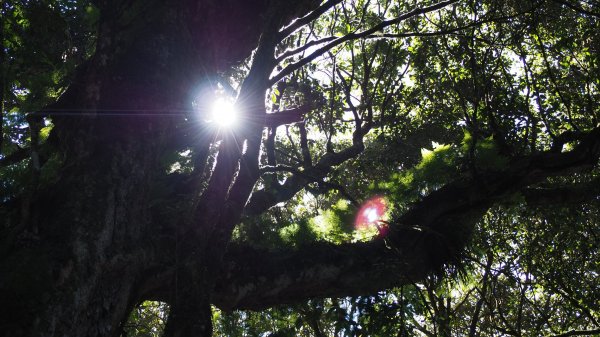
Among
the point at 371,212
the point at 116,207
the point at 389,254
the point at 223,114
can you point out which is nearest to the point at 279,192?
the point at 371,212

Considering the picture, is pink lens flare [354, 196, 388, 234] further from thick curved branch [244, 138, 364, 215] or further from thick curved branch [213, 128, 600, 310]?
thick curved branch [244, 138, 364, 215]

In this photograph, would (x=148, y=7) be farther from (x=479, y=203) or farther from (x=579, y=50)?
(x=579, y=50)

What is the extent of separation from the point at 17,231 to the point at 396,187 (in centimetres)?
389

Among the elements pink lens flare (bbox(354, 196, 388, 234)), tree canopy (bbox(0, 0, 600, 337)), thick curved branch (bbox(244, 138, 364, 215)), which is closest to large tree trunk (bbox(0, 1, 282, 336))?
tree canopy (bbox(0, 0, 600, 337))

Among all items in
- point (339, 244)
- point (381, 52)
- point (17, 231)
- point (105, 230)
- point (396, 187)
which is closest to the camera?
point (17, 231)

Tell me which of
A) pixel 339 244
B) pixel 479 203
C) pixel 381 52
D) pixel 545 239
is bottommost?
pixel 339 244

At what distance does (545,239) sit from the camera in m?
8.65

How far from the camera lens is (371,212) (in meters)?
5.14

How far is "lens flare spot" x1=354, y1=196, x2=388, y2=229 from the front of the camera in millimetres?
4922

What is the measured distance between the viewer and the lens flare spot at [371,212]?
492 cm

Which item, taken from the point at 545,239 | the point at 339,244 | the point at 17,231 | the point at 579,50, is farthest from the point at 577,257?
the point at 17,231

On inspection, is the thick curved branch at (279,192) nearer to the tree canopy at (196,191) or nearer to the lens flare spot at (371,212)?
the tree canopy at (196,191)

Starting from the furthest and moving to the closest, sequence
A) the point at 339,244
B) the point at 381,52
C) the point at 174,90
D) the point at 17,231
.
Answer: the point at 381,52
the point at 339,244
the point at 174,90
the point at 17,231

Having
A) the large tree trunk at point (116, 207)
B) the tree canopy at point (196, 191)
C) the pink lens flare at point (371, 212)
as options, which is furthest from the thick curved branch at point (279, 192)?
the large tree trunk at point (116, 207)
